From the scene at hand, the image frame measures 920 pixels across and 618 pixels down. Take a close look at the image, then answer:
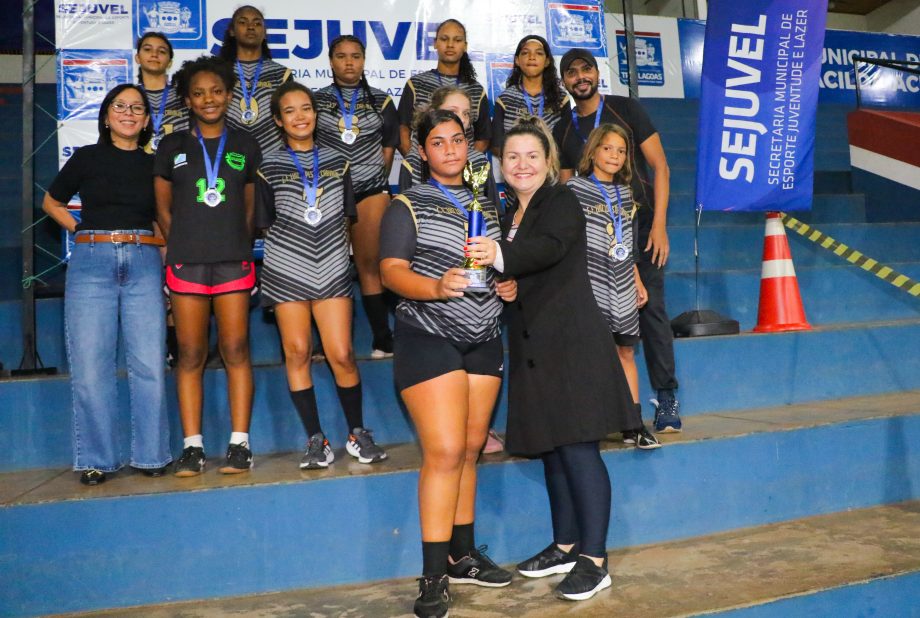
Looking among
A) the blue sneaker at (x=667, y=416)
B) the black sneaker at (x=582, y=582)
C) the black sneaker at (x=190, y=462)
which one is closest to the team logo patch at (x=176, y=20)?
the black sneaker at (x=190, y=462)

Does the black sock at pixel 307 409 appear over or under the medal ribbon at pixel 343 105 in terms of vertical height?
under

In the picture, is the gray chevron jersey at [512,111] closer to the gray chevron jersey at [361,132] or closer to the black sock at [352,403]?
the gray chevron jersey at [361,132]

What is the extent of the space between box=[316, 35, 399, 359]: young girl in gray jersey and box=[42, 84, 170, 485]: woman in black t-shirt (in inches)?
36.3

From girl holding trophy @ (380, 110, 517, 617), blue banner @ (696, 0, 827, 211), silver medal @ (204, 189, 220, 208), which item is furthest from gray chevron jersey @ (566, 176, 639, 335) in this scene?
silver medal @ (204, 189, 220, 208)

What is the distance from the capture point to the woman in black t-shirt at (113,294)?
11.8 ft

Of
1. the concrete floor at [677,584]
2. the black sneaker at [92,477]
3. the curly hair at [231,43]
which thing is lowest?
the concrete floor at [677,584]

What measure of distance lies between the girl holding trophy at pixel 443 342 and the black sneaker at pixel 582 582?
9.8 inches

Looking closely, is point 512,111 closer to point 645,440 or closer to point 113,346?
point 645,440

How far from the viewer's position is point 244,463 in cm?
359

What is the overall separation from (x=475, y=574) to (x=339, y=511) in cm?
56

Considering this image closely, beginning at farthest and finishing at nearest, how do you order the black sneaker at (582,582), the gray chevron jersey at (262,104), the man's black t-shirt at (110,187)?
the gray chevron jersey at (262,104) < the man's black t-shirt at (110,187) < the black sneaker at (582,582)

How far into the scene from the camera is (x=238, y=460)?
3580mm

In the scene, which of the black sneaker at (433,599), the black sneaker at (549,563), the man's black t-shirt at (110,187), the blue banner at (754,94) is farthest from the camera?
the blue banner at (754,94)

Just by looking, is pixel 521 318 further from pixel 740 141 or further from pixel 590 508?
pixel 740 141
